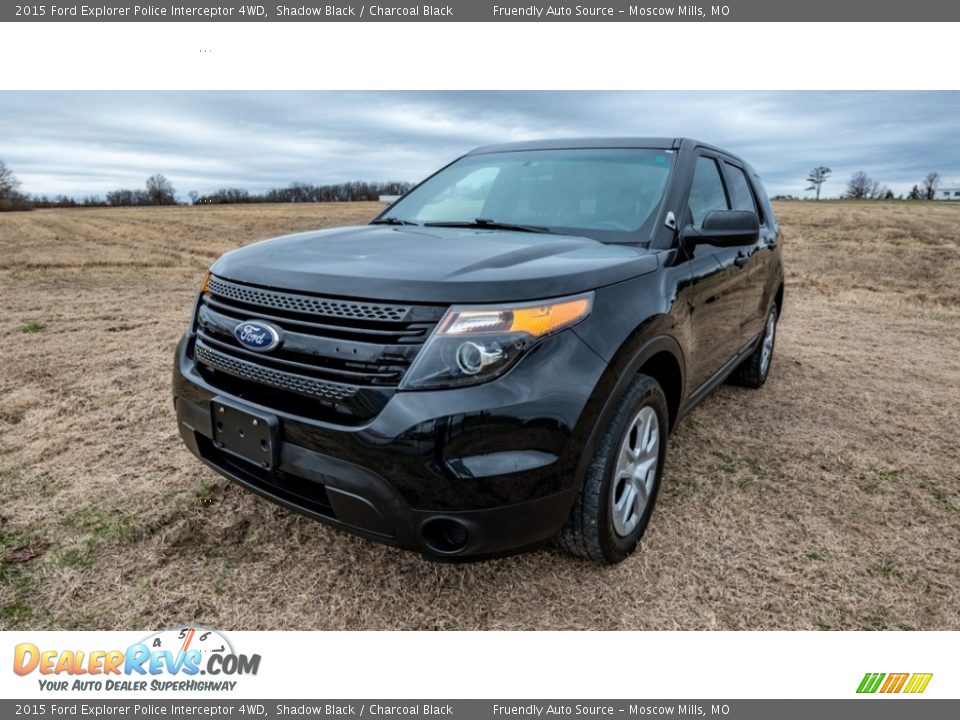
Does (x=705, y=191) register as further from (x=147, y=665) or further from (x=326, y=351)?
(x=147, y=665)

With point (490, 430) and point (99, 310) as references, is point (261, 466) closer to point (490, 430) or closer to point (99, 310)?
point (490, 430)

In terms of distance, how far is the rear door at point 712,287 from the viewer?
2.90m

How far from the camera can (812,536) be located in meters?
2.77

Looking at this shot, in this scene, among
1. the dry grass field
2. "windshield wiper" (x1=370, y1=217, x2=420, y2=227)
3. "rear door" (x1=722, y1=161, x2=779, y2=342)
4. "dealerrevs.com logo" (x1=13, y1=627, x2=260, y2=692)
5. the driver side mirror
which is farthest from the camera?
"rear door" (x1=722, y1=161, x2=779, y2=342)

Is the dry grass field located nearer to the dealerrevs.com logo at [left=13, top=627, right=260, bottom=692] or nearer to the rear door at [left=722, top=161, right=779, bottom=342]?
the dealerrevs.com logo at [left=13, top=627, right=260, bottom=692]

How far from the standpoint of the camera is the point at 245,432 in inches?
81.2

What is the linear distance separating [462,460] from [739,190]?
3.25m

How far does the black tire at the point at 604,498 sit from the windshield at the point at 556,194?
75cm

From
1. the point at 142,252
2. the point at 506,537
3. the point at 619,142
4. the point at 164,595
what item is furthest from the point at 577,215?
the point at 142,252

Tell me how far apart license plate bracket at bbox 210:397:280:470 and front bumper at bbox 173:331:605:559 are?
29 mm

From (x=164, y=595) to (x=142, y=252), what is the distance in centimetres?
1537

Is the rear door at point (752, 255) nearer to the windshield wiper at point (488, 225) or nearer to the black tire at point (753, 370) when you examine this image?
the black tire at point (753, 370)

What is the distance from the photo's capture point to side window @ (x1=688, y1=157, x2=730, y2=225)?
308 cm

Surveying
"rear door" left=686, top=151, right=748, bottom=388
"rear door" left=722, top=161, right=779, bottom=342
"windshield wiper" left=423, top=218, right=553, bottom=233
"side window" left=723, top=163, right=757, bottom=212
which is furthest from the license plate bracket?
"side window" left=723, top=163, right=757, bottom=212
